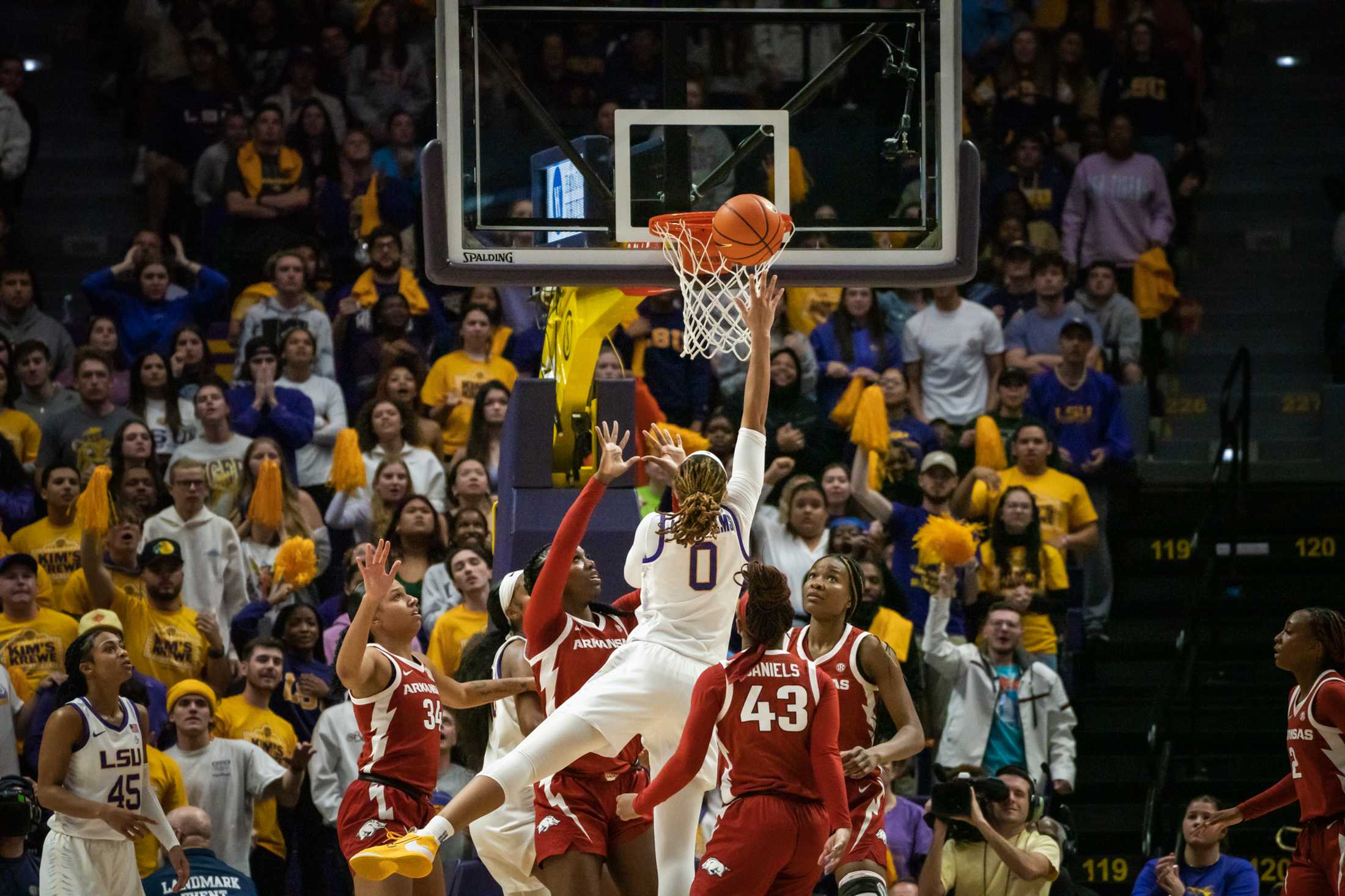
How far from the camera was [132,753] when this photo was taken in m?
9.48

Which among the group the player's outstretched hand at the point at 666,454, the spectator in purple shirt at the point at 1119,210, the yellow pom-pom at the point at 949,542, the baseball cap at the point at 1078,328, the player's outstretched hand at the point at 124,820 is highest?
the spectator in purple shirt at the point at 1119,210

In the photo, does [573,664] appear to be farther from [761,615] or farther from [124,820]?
[124,820]

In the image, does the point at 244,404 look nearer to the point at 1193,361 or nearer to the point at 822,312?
the point at 822,312

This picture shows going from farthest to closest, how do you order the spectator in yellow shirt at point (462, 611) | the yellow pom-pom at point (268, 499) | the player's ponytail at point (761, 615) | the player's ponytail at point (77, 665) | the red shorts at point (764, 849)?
the yellow pom-pom at point (268, 499), the spectator in yellow shirt at point (462, 611), the player's ponytail at point (77, 665), the player's ponytail at point (761, 615), the red shorts at point (764, 849)

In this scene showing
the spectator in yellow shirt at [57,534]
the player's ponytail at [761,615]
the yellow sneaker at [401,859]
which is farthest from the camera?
the spectator in yellow shirt at [57,534]

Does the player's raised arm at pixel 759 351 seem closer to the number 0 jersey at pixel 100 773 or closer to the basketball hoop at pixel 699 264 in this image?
the basketball hoop at pixel 699 264

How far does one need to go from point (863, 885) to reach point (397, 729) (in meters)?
2.01

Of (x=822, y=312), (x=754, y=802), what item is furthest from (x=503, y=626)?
(x=822, y=312)

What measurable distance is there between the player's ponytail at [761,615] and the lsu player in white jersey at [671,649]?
330mm

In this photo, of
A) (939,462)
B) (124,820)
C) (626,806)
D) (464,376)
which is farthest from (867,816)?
(464,376)

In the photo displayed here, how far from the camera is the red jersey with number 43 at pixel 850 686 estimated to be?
8.41 meters

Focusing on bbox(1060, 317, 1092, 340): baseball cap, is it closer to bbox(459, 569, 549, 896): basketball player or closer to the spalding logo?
bbox(459, 569, 549, 896): basketball player

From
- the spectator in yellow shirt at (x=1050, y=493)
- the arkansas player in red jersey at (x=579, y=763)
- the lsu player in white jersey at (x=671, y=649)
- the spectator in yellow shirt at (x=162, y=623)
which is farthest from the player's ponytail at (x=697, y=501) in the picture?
the spectator in yellow shirt at (x=1050, y=493)

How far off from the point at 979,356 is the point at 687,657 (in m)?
6.64
